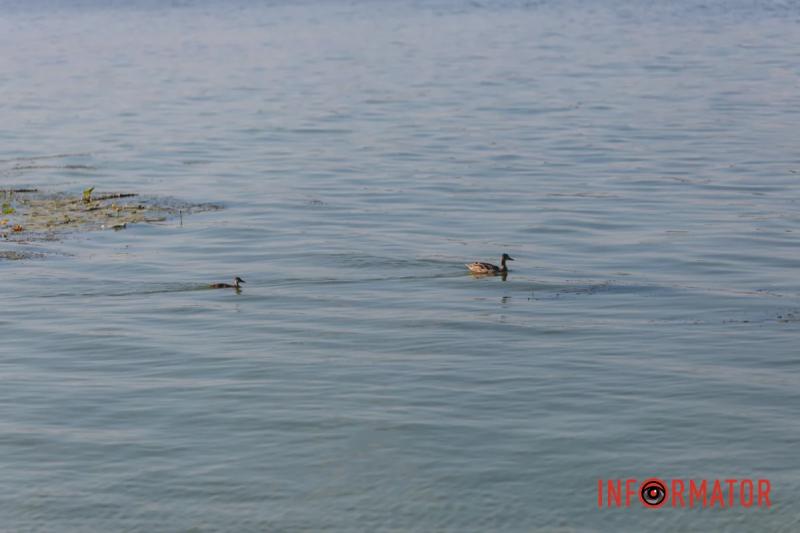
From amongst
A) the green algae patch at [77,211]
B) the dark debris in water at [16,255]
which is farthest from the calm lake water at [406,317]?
the green algae patch at [77,211]

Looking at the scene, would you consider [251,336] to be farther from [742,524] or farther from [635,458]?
[742,524]

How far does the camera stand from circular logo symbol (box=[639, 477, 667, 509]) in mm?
12172

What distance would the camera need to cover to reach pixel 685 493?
→ 40.5ft

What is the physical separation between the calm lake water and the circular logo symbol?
16 centimetres

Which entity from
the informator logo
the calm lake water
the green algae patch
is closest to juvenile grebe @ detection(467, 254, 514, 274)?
the calm lake water

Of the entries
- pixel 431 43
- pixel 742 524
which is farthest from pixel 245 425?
pixel 431 43

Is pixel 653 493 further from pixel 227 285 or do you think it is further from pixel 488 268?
pixel 227 285

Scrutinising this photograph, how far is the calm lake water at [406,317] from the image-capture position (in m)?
12.7

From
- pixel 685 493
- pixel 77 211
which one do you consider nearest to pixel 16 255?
pixel 77 211

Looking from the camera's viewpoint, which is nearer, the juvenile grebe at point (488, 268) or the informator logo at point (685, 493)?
the informator logo at point (685, 493)

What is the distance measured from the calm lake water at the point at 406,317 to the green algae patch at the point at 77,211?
649 millimetres

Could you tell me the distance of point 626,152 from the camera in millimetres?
32906

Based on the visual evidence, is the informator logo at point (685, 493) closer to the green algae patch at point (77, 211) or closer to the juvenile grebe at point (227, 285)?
the juvenile grebe at point (227, 285)

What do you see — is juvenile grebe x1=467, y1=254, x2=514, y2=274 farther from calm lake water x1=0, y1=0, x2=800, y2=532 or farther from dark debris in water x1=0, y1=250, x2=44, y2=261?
dark debris in water x1=0, y1=250, x2=44, y2=261
